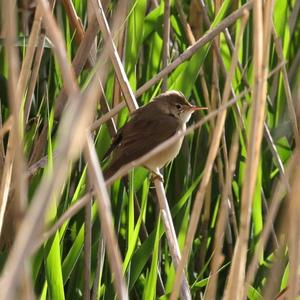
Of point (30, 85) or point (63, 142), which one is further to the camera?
point (30, 85)

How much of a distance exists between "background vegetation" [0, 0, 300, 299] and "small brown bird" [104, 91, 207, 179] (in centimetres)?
5

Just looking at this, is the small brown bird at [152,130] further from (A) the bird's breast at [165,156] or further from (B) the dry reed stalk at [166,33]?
(B) the dry reed stalk at [166,33]

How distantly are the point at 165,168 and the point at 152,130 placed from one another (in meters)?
0.17

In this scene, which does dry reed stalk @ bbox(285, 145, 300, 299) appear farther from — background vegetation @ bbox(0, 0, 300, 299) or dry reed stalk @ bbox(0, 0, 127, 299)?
dry reed stalk @ bbox(0, 0, 127, 299)

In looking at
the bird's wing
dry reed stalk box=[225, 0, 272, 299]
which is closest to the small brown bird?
the bird's wing

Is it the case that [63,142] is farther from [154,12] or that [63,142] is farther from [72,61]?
[154,12]

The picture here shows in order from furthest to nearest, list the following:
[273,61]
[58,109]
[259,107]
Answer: [273,61] < [58,109] < [259,107]

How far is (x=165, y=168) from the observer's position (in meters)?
3.33

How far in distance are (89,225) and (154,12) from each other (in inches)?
40.3

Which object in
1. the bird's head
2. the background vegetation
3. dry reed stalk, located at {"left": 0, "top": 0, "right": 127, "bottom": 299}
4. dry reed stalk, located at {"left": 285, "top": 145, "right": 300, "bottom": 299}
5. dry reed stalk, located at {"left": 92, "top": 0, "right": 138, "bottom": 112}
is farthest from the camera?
the bird's head

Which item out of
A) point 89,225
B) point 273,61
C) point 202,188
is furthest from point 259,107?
point 273,61

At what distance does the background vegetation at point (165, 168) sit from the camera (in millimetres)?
2096

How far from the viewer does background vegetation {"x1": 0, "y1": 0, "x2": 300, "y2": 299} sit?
2.10m

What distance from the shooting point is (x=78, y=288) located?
264 cm
